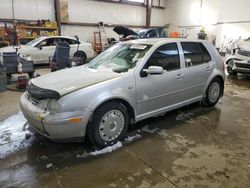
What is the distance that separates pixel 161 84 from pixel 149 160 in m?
1.15

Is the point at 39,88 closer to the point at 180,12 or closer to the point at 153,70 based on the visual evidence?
the point at 153,70

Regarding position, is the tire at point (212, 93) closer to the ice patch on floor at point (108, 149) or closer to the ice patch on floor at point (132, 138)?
the ice patch on floor at point (132, 138)

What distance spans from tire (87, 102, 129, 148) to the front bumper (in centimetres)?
13

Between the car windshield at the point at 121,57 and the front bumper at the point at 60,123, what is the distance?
34.4 inches

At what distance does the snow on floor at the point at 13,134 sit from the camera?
2862mm

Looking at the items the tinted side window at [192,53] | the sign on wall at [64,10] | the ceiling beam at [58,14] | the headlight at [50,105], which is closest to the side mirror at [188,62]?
the tinted side window at [192,53]

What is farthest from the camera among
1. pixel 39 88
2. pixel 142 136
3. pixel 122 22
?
pixel 122 22

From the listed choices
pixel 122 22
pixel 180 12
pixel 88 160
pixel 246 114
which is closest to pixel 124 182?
pixel 88 160

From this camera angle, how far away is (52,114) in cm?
244

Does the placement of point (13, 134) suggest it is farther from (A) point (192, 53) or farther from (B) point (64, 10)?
(B) point (64, 10)

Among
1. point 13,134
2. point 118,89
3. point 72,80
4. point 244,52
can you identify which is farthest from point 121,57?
point 244,52

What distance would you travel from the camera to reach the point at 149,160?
2.59m

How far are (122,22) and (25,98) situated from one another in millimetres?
13051

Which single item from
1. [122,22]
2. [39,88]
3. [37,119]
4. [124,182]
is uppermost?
[122,22]
